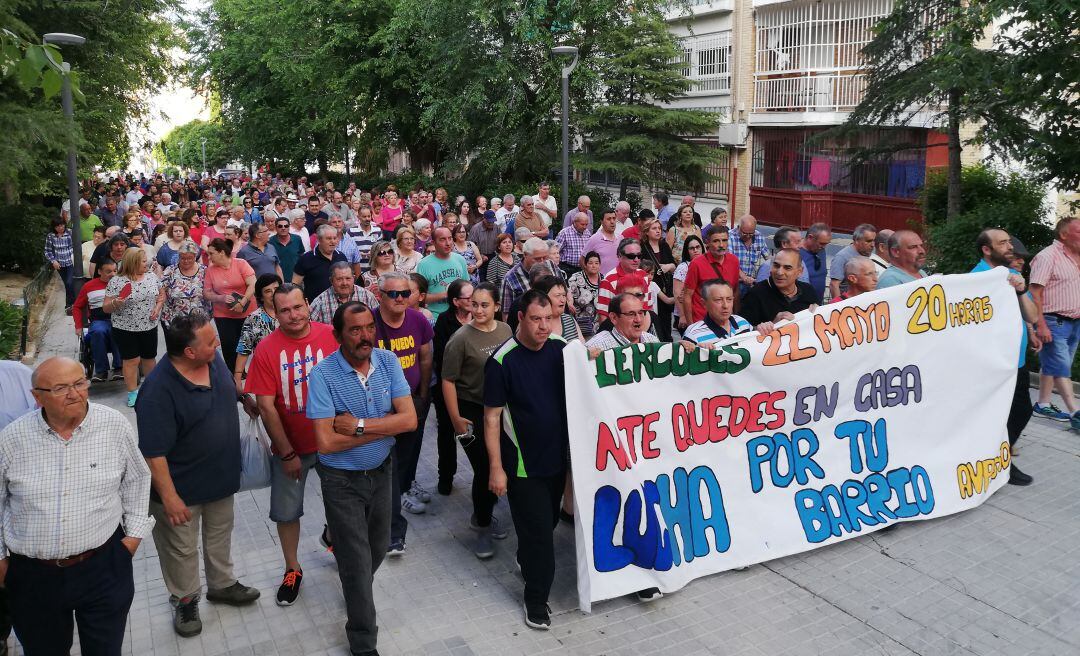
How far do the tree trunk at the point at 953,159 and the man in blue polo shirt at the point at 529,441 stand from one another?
13914mm

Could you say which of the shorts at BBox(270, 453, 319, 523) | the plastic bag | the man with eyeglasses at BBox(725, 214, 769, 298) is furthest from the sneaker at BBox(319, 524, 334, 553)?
the man with eyeglasses at BBox(725, 214, 769, 298)

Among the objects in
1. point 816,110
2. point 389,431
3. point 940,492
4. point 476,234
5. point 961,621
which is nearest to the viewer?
point 389,431

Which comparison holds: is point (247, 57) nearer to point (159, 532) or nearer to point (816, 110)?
point (816, 110)

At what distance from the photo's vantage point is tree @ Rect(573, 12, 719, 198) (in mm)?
24562

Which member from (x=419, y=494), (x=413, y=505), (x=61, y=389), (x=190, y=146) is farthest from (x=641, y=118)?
(x=190, y=146)

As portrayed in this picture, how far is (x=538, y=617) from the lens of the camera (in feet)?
17.9

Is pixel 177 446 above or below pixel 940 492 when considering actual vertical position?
above

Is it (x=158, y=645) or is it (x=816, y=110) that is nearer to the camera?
(x=158, y=645)

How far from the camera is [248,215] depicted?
70.6 ft

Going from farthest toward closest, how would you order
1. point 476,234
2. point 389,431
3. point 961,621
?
1. point 476,234
2. point 961,621
3. point 389,431

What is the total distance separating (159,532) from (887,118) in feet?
60.1

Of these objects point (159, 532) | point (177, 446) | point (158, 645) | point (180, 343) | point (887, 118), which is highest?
point (887, 118)

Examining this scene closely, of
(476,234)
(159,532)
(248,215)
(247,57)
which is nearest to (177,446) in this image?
(159,532)

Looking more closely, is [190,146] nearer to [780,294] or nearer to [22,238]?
[22,238]
